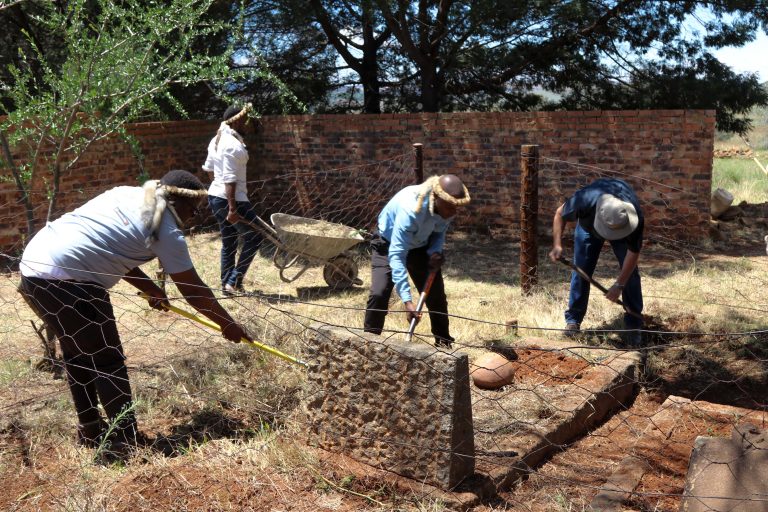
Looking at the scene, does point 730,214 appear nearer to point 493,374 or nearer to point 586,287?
point 586,287

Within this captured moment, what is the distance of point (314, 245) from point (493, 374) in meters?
3.08

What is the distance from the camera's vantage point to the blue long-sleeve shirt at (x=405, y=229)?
16.3ft

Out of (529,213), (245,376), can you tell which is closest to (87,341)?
(245,376)

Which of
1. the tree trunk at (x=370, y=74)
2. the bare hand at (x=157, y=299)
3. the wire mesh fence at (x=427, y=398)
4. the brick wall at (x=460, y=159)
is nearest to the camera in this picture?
the wire mesh fence at (x=427, y=398)

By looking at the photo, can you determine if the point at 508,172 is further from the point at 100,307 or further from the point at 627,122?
the point at 100,307

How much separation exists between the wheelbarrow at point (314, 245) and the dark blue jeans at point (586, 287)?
2260 mm

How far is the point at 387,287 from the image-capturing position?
5.33 m

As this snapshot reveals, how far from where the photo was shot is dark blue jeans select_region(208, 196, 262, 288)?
7.50 metres

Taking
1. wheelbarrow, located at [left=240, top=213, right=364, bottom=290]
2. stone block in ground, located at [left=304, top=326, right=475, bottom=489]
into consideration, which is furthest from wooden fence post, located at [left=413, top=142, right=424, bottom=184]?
stone block in ground, located at [left=304, top=326, right=475, bottom=489]

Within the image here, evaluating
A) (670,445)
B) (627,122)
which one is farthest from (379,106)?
(670,445)

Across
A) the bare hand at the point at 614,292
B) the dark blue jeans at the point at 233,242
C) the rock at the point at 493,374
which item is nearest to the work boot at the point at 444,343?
the rock at the point at 493,374

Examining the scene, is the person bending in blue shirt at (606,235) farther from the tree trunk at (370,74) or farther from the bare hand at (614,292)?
the tree trunk at (370,74)

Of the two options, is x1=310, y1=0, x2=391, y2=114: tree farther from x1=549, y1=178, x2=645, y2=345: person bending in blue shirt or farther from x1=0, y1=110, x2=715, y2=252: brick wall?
x1=549, y1=178, x2=645, y2=345: person bending in blue shirt

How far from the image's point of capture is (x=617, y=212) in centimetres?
550
